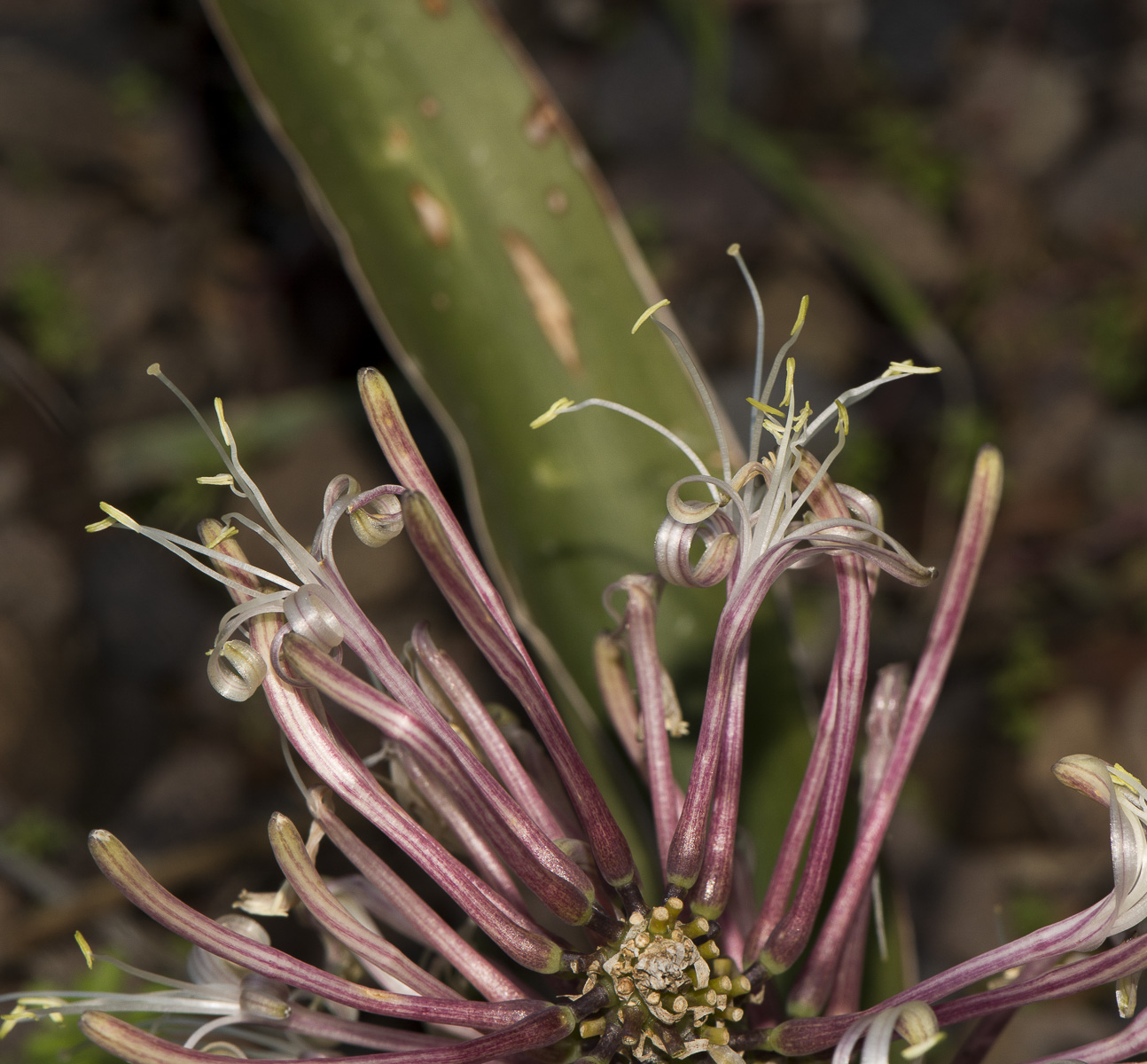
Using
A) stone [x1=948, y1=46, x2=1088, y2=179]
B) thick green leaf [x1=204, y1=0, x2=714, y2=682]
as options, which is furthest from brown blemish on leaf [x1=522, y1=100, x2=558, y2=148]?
stone [x1=948, y1=46, x2=1088, y2=179]

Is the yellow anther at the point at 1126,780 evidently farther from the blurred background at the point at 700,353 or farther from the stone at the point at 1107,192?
the stone at the point at 1107,192

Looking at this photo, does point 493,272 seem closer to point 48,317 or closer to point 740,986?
point 740,986

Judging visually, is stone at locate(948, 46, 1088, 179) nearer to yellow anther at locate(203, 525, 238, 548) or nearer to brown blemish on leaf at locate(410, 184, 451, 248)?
brown blemish on leaf at locate(410, 184, 451, 248)

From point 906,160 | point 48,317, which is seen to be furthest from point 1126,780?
point 906,160

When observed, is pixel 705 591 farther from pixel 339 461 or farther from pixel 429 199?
pixel 339 461

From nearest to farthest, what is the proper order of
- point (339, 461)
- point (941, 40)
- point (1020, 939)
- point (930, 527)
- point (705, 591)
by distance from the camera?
point (1020, 939) → point (705, 591) → point (339, 461) → point (930, 527) → point (941, 40)

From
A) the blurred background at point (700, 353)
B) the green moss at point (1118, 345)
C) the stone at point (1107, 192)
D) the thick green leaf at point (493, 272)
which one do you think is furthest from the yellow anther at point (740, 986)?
the stone at point (1107, 192)

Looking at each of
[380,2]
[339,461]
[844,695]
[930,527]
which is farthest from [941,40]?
[844,695]
